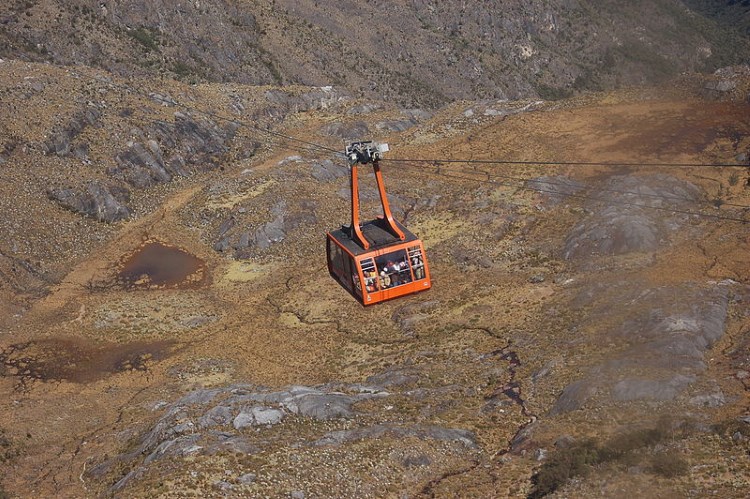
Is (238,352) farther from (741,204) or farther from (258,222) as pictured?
(741,204)

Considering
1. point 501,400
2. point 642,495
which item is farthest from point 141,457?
point 642,495

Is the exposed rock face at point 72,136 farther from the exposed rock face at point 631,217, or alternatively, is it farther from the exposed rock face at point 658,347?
the exposed rock face at point 658,347

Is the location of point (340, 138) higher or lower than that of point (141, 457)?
higher

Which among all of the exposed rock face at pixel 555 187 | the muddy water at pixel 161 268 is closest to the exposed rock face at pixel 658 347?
the exposed rock face at pixel 555 187

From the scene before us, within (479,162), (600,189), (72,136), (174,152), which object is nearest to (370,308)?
(479,162)

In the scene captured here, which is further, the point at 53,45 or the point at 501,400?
the point at 53,45

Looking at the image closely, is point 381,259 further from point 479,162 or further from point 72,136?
point 72,136
